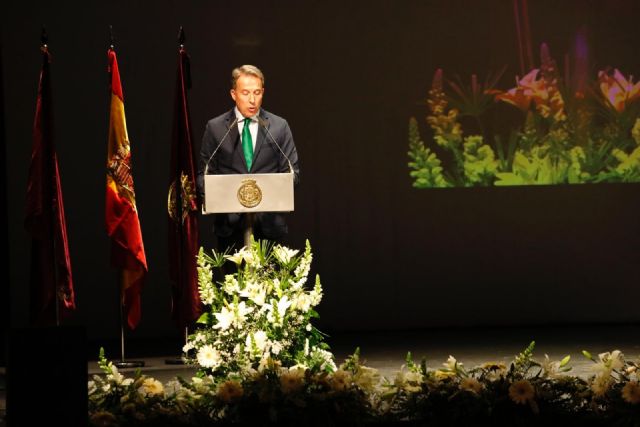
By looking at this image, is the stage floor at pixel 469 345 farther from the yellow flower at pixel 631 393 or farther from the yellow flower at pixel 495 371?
the yellow flower at pixel 631 393

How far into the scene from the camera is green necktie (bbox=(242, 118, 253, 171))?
580 centimetres

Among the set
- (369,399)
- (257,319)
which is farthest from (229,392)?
(257,319)

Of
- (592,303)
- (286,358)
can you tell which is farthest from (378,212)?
(286,358)

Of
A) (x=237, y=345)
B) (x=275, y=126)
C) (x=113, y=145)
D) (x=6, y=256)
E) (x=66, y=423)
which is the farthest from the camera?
(x=6, y=256)

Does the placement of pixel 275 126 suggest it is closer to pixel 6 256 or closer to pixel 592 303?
pixel 6 256

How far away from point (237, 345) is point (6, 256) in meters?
3.32

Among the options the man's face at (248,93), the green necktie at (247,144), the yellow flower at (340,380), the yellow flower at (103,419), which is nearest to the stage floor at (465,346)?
the green necktie at (247,144)

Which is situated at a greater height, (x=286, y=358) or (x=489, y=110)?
(x=489, y=110)

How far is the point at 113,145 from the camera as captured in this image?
6.28 metres

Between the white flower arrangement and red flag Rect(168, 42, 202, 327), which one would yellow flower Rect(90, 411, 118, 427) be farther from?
red flag Rect(168, 42, 202, 327)

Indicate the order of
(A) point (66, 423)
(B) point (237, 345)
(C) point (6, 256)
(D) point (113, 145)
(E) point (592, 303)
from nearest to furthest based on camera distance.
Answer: (A) point (66, 423)
(B) point (237, 345)
(D) point (113, 145)
(C) point (6, 256)
(E) point (592, 303)

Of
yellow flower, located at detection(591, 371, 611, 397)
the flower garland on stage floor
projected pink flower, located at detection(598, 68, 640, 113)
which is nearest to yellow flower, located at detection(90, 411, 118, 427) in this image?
the flower garland on stage floor

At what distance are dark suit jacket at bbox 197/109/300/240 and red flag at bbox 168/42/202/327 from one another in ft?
1.34

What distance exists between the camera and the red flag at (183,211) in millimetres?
6262
